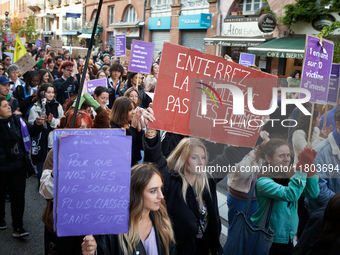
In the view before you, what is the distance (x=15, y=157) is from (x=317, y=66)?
3.68 metres

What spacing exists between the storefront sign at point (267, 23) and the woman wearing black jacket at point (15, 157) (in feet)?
42.5

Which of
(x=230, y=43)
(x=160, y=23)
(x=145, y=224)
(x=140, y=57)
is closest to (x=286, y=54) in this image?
(x=230, y=43)

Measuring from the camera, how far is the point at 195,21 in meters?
20.6

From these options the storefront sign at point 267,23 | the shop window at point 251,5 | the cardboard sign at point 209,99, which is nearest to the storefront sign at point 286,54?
the storefront sign at point 267,23

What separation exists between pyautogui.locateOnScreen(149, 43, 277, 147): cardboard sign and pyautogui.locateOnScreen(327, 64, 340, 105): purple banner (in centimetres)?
251

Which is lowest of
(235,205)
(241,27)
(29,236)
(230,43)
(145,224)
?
(29,236)

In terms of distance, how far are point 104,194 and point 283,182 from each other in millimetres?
1585

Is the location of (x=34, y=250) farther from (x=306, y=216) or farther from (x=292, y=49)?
→ (x=292, y=49)

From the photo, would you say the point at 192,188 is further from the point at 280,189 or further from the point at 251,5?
the point at 251,5

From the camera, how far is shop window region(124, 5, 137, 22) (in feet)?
94.5

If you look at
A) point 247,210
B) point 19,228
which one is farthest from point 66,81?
point 247,210

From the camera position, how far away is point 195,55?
3.07 metres

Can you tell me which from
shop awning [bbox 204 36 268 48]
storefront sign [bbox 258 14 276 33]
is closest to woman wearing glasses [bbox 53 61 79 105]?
storefront sign [bbox 258 14 276 33]

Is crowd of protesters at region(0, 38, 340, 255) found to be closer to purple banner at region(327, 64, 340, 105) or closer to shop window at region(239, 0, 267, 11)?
purple banner at region(327, 64, 340, 105)
